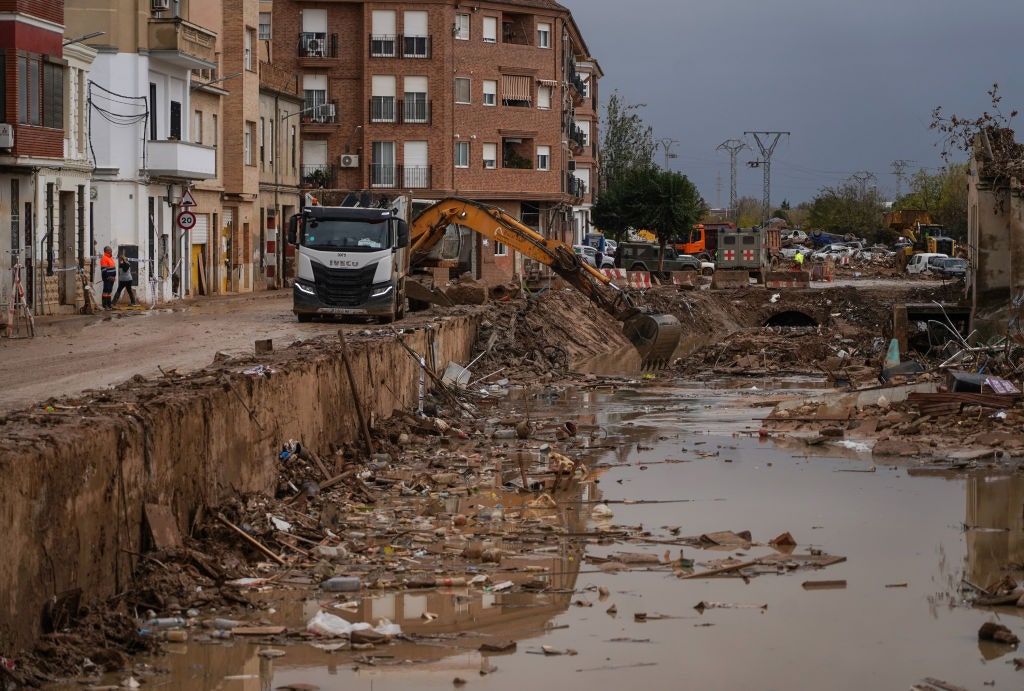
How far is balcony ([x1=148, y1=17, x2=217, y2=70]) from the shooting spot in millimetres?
42969

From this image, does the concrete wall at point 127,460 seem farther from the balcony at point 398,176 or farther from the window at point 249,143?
the balcony at point 398,176

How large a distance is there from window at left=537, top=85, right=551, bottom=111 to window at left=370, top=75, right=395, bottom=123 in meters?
7.40

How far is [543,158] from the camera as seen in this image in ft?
230

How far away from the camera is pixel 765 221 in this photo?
342 feet

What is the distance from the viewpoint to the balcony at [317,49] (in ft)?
220

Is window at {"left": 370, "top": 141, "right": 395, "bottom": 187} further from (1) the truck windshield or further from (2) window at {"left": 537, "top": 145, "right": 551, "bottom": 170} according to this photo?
(1) the truck windshield

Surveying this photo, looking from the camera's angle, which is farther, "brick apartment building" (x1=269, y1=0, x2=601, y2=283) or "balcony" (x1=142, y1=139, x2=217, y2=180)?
"brick apartment building" (x1=269, y1=0, x2=601, y2=283)

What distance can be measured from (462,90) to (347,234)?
117 feet

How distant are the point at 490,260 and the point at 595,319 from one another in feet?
59.3

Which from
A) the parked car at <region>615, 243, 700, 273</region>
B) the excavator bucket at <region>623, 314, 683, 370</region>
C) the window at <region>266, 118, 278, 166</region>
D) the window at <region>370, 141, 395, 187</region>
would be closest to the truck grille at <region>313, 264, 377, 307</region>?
the excavator bucket at <region>623, 314, 683, 370</region>

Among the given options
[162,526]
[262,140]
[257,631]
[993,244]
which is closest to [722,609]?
[257,631]

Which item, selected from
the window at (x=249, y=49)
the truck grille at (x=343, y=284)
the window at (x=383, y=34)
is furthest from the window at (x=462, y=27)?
the truck grille at (x=343, y=284)

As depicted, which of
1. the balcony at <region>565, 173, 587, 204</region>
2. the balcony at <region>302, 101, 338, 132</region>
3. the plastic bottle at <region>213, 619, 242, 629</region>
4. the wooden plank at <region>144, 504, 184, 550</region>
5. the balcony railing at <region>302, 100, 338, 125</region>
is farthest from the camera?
the balcony at <region>565, 173, 587, 204</region>

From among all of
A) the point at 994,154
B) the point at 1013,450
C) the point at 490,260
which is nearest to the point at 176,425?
the point at 1013,450
